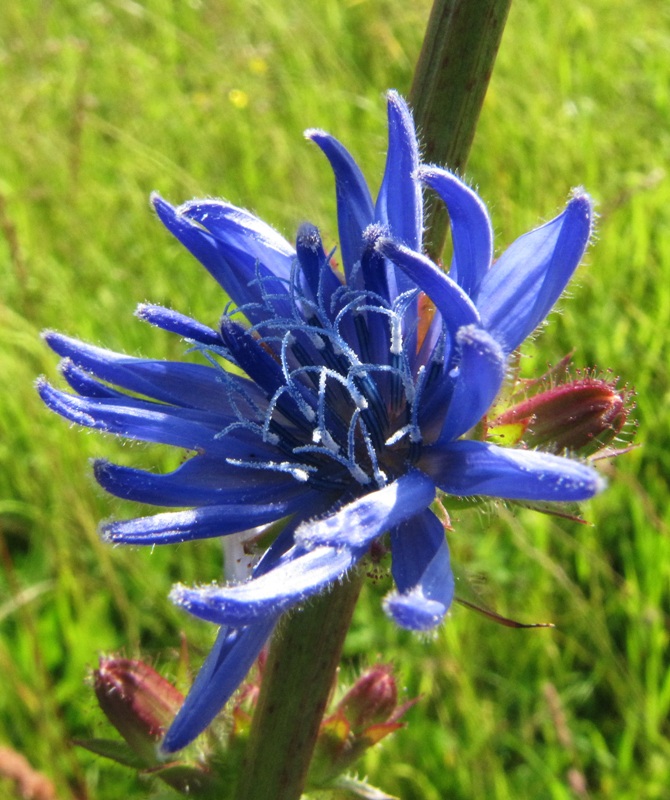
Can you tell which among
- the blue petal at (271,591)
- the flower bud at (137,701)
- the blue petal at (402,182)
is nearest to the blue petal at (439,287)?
the blue petal at (402,182)

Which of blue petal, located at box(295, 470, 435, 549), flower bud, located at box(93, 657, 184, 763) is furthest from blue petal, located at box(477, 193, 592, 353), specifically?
flower bud, located at box(93, 657, 184, 763)

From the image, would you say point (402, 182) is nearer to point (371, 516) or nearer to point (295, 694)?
point (371, 516)

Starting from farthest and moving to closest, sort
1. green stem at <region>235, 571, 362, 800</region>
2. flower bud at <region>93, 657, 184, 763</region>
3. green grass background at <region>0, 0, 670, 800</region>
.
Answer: green grass background at <region>0, 0, 670, 800</region> < flower bud at <region>93, 657, 184, 763</region> < green stem at <region>235, 571, 362, 800</region>

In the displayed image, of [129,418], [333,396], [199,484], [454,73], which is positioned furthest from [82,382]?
[454,73]

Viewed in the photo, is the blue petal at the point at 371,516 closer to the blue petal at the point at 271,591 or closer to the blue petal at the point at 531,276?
the blue petal at the point at 271,591

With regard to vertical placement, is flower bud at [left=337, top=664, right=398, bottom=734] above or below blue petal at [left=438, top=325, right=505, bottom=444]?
below

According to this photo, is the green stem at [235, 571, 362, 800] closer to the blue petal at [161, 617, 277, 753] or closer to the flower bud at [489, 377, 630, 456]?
the blue petal at [161, 617, 277, 753]
